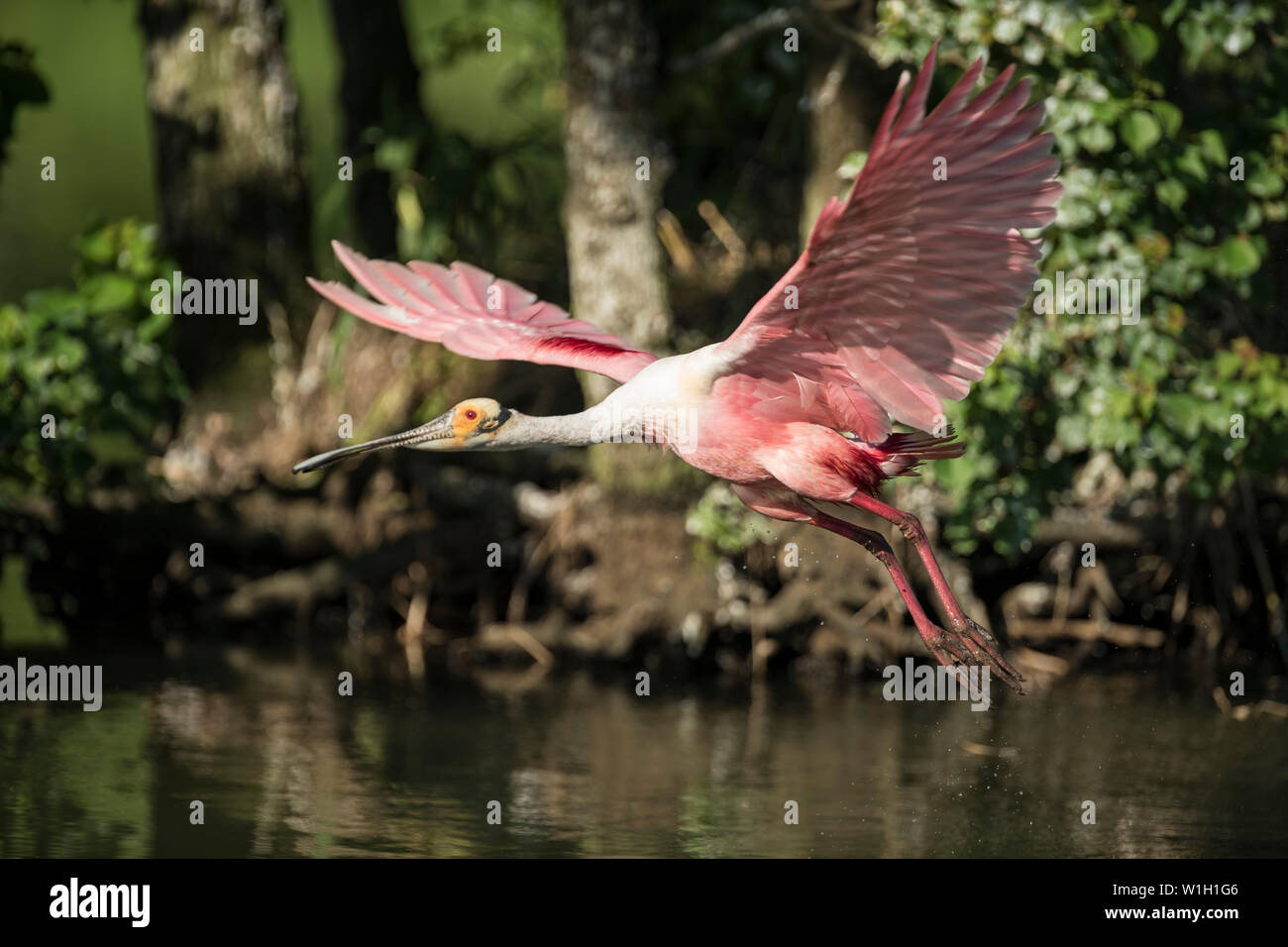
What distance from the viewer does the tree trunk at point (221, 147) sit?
17.2 m

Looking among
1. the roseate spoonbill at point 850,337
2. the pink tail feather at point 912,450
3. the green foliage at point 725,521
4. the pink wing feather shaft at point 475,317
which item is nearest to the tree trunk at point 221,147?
the green foliage at point 725,521

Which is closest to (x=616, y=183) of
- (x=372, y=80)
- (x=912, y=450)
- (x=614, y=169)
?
(x=614, y=169)

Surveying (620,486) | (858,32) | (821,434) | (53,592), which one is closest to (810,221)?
(858,32)

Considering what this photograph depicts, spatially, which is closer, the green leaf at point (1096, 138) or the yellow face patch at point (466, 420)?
the yellow face patch at point (466, 420)

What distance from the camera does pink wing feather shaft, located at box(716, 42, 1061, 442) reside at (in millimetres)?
7184

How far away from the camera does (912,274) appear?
7859 mm

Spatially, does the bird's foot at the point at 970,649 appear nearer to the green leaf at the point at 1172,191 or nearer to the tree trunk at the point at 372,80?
the green leaf at the point at 1172,191

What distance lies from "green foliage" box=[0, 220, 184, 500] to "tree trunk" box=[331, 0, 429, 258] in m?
4.35

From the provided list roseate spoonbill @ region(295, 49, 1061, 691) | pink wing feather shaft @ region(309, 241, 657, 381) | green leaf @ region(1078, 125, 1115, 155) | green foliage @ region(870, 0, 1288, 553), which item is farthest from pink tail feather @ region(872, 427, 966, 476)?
green leaf @ region(1078, 125, 1115, 155)

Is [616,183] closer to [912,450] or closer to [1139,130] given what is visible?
[1139,130]

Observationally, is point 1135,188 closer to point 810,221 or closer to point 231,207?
point 810,221

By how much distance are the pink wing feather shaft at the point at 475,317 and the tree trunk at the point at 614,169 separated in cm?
444

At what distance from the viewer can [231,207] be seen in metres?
17.4

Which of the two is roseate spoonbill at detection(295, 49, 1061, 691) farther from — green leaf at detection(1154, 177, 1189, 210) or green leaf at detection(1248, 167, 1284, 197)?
green leaf at detection(1248, 167, 1284, 197)
